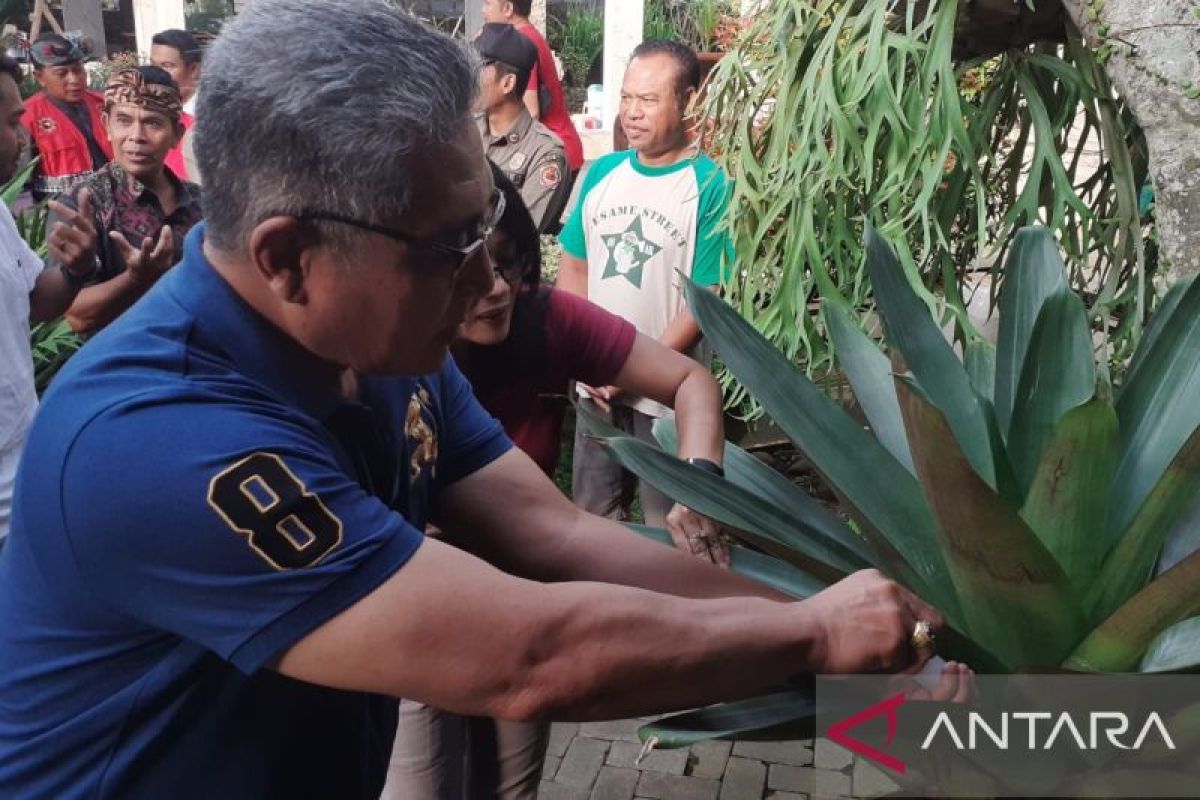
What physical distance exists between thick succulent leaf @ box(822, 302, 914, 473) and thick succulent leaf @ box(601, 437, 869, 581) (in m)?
0.21

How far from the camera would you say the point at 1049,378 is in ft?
5.24

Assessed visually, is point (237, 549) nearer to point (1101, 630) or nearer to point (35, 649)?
point (35, 649)

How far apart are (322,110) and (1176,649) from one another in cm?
101

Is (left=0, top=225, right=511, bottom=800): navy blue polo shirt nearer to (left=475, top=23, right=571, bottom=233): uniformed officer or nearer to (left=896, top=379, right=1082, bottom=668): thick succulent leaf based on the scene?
(left=896, top=379, right=1082, bottom=668): thick succulent leaf

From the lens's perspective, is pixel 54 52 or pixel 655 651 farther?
pixel 54 52

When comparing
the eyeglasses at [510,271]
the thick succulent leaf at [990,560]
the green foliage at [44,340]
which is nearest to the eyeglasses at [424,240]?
the thick succulent leaf at [990,560]

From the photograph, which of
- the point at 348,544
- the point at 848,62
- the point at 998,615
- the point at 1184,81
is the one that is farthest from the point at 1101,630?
the point at 848,62

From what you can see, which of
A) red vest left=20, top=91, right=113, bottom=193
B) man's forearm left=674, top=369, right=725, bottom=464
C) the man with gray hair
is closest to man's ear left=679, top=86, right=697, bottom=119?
man's forearm left=674, top=369, right=725, bottom=464

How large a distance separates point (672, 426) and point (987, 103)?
1.33 meters

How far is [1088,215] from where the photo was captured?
2.88 metres

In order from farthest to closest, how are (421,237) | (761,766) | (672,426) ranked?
1. (761,766)
2. (672,426)
3. (421,237)

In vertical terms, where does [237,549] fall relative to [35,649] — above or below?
above

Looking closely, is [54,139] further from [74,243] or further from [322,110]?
[322,110]

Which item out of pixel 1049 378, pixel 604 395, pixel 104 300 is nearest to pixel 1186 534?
pixel 1049 378
